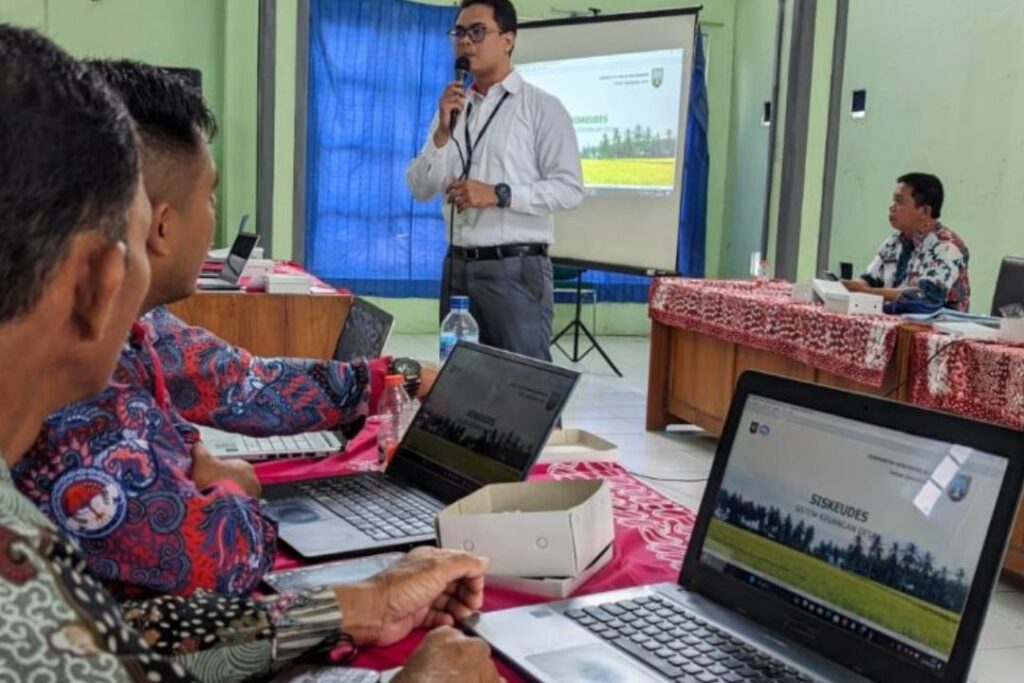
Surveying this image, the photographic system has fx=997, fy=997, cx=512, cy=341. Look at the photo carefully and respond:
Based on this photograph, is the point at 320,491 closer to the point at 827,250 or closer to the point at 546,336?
the point at 546,336

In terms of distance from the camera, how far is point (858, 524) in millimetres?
917

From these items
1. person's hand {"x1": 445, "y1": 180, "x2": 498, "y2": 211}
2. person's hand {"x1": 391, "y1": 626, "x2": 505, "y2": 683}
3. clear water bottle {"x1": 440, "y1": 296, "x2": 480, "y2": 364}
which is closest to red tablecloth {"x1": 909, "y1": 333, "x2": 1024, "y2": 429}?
clear water bottle {"x1": 440, "y1": 296, "x2": 480, "y2": 364}

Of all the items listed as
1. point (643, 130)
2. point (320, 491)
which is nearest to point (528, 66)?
point (643, 130)

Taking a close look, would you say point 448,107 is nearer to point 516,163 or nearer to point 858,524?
point 516,163

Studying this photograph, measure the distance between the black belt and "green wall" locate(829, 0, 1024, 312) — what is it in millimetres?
2804

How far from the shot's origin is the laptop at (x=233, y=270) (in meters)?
3.14

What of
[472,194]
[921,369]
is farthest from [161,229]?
[921,369]

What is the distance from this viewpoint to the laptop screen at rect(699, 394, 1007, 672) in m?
0.84

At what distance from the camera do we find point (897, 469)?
902mm

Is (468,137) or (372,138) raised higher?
(372,138)

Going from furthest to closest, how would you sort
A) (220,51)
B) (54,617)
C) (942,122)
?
1. (220,51)
2. (942,122)
3. (54,617)

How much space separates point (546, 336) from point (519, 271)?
222 mm

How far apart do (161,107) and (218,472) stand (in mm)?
447

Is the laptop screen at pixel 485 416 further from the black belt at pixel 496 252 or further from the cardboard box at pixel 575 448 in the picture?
the black belt at pixel 496 252
